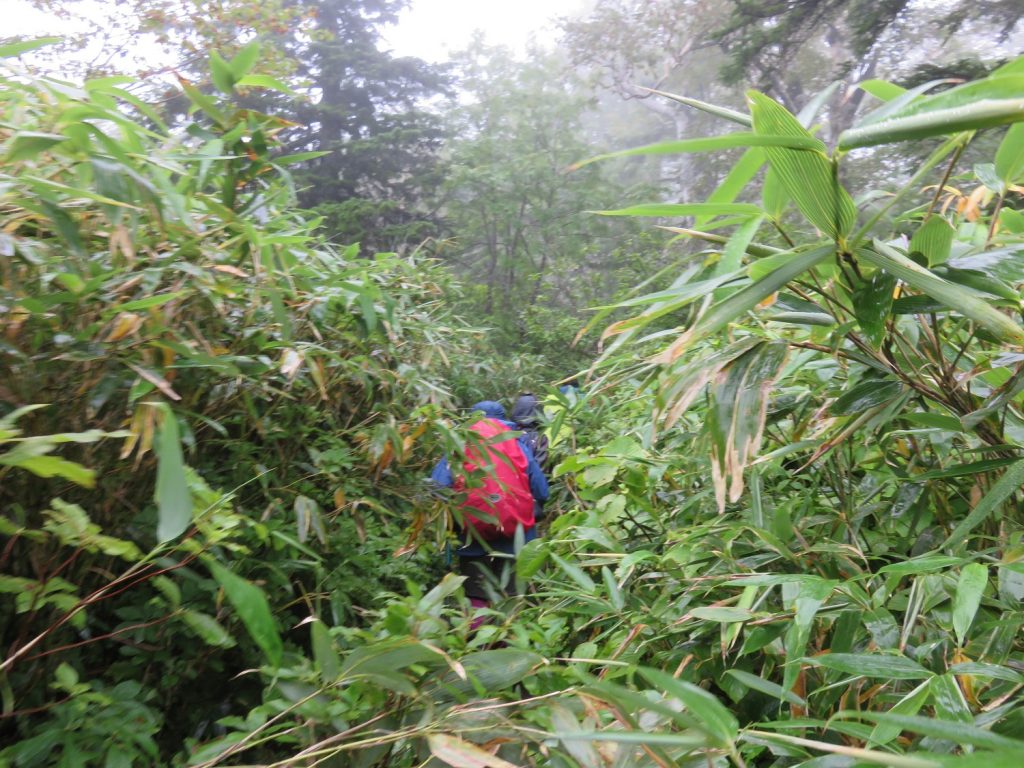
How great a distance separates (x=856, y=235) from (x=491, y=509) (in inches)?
61.2

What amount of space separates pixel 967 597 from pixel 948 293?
12.8 inches

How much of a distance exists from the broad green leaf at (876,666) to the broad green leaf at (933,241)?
0.47 m

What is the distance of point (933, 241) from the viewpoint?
762 mm

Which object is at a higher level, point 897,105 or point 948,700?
point 897,105

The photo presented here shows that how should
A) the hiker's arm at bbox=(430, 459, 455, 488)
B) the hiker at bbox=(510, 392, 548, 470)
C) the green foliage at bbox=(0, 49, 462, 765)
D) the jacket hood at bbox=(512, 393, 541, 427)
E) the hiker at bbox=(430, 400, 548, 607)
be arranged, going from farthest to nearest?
1. the jacket hood at bbox=(512, 393, 541, 427)
2. the hiker at bbox=(510, 392, 548, 470)
3. the hiker at bbox=(430, 400, 548, 607)
4. the hiker's arm at bbox=(430, 459, 455, 488)
5. the green foliage at bbox=(0, 49, 462, 765)

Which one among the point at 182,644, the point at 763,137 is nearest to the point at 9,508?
the point at 182,644

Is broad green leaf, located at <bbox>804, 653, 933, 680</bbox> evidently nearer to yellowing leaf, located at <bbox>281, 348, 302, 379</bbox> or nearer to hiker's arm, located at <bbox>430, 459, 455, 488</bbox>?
yellowing leaf, located at <bbox>281, 348, 302, 379</bbox>

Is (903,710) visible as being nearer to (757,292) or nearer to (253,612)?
(757,292)

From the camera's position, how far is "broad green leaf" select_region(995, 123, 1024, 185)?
2.49ft

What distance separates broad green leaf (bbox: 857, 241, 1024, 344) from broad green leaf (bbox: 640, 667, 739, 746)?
0.46m

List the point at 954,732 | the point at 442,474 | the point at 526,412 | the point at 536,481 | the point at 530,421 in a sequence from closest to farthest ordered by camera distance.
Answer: the point at 954,732
the point at 442,474
the point at 536,481
the point at 530,421
the point at 526,412

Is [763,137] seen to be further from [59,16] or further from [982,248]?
[59,16]

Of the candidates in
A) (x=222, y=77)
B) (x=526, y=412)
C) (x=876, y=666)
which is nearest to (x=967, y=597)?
(x=876, y=666)

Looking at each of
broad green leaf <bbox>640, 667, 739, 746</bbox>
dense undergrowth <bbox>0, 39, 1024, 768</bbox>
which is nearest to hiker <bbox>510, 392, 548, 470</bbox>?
dense undergrowth <bbox>0, 39, 1024, 768</bbox>
